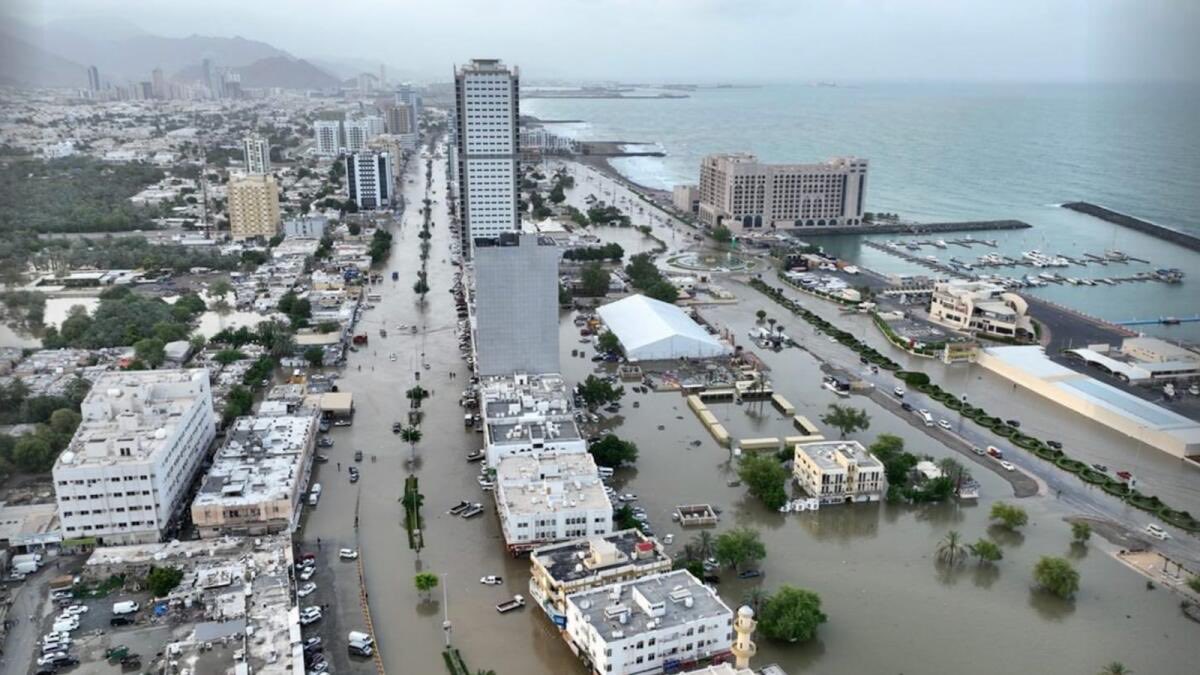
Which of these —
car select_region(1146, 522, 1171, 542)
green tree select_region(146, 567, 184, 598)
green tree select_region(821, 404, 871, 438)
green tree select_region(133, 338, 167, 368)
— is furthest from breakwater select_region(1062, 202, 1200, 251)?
green tree select_region(146, 567, 184, 598)

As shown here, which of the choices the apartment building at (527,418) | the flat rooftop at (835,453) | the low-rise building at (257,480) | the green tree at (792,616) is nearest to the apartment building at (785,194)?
the apartment building at (527,418)

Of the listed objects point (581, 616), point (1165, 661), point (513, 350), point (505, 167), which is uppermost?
point (505, 167)

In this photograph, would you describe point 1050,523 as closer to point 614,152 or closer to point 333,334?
point 333,334

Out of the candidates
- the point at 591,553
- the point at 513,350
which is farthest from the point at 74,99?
the point at 591,553

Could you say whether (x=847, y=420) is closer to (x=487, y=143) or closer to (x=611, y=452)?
(x=611, y=452)

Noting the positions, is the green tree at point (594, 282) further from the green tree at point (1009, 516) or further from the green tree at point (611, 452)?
the green tree at point (1009, 516)
